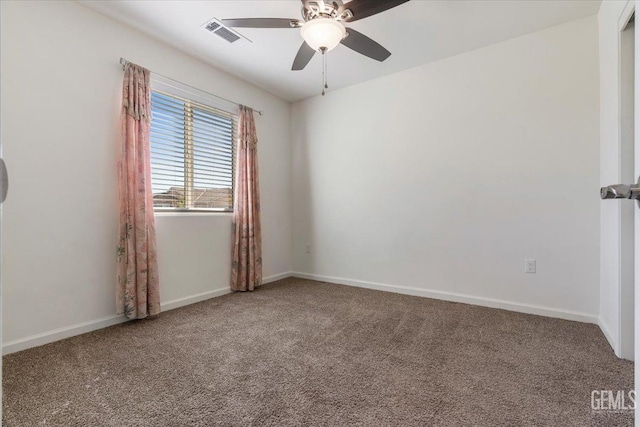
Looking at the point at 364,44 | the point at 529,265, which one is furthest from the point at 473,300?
the point at 364,44

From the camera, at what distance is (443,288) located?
3.10 m

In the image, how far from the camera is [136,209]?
2496 millimetres

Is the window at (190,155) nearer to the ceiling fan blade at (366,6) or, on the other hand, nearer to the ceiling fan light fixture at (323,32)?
the ceiling fan light fixture at (323,32)

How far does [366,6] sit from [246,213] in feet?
7.74

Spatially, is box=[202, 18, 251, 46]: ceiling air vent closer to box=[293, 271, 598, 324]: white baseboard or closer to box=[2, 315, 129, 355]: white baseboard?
box=[2, 315, 129, 355]: white baseboard

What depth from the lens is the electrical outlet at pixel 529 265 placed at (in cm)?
265

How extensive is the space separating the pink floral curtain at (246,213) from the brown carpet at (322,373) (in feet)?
2.80

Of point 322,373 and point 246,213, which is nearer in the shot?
point 322,373

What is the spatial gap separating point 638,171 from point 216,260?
324cm

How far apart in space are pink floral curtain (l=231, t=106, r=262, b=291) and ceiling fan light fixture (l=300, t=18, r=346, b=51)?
5.68ft

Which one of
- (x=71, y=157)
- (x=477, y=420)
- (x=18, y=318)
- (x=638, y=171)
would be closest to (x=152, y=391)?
(x=18, y=318)

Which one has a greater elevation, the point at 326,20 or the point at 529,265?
the point at 326,20

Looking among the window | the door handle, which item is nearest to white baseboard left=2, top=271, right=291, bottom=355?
the window

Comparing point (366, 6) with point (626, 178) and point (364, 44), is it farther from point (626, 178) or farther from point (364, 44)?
point (626, 178)
